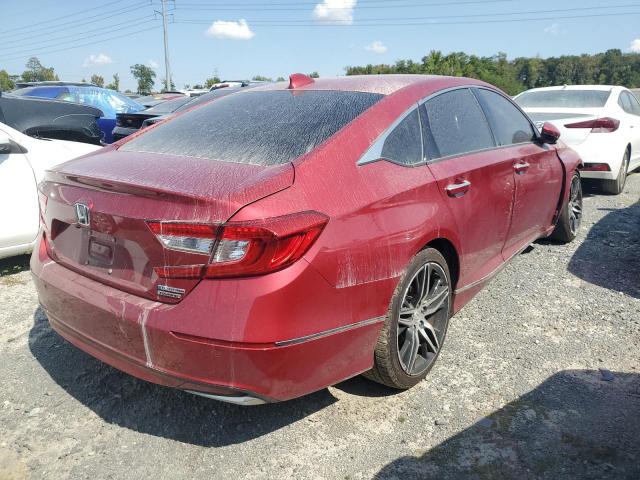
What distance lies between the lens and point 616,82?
69.1m

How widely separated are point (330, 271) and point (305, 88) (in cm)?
150

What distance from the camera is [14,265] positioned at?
4.69 m

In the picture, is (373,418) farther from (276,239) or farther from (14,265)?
(14,265)

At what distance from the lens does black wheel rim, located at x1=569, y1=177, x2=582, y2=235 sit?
5047 mm

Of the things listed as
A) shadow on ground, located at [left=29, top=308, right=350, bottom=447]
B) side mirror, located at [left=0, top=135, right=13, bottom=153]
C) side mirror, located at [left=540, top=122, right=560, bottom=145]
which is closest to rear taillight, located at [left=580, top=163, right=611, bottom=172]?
side mirror, located at [left=540, top=122, right=560, bottom=145]

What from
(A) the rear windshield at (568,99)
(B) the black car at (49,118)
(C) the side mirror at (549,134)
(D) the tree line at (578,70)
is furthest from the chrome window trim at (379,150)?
(D) the tree line at (578,70)

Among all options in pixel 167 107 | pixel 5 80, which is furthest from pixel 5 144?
pixel 5 80

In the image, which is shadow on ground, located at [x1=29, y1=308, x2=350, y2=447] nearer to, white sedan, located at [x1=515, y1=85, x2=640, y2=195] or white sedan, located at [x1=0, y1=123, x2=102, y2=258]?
white sedan, located at [x1=0, y1=123, x2=102, y2=258]

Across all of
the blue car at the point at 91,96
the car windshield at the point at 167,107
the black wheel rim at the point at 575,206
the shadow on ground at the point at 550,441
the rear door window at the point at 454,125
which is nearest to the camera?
the shadow on ground at the point at 550,441

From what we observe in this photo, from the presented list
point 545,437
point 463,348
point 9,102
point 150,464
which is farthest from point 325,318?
point 9,102

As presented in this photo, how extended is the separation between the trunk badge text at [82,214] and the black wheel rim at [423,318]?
1.45m

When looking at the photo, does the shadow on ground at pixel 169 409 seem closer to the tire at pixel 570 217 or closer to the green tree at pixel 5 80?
the tire at pixel 570 217

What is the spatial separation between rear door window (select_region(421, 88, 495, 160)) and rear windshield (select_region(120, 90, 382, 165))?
0.37 m

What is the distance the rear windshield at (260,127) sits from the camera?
7.77 ft
